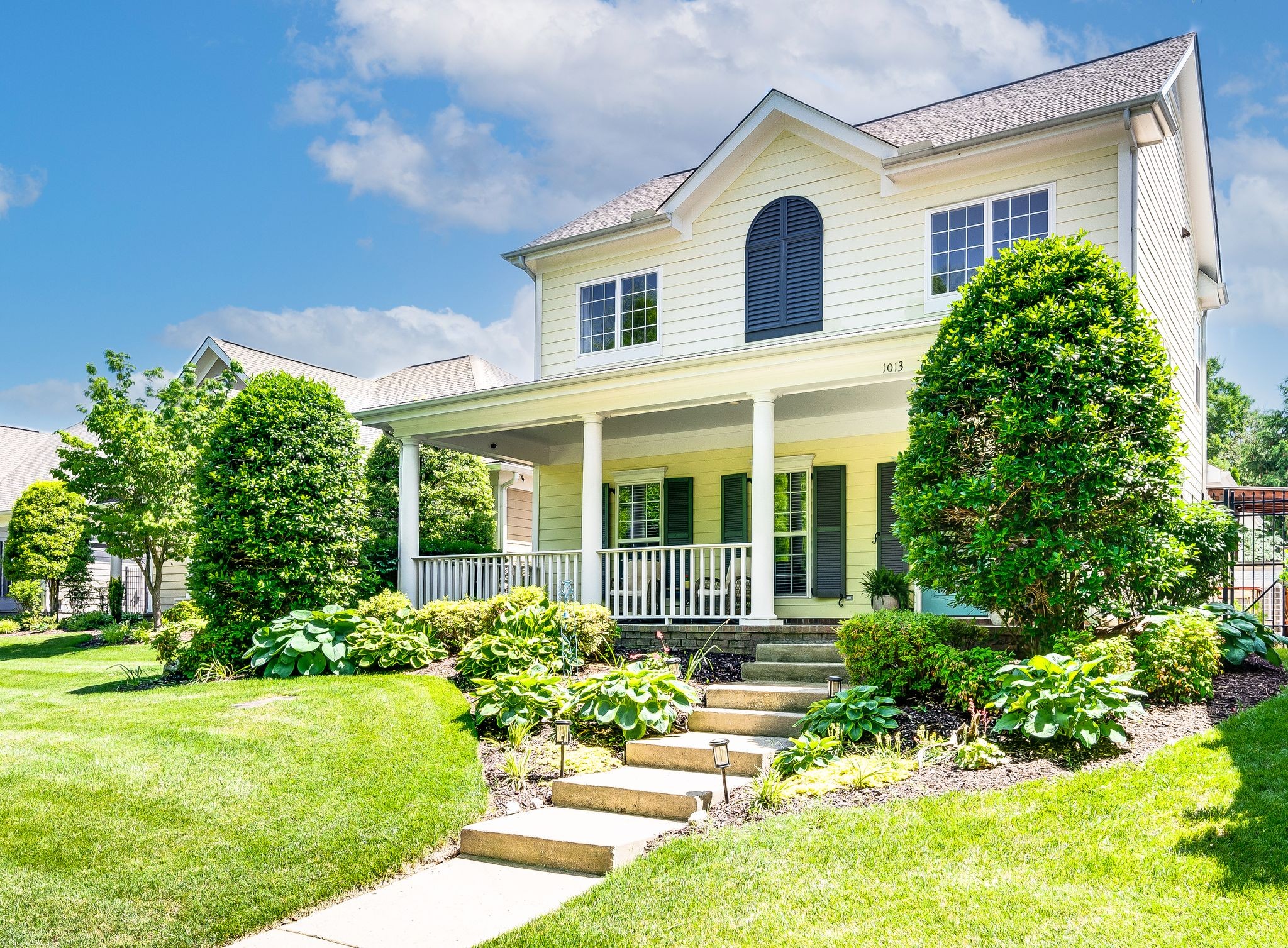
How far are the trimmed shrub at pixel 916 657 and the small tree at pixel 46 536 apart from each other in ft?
63.8

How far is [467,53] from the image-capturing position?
38.9ft

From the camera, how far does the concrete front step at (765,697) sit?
7707 mm

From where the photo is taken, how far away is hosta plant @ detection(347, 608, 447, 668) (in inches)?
395

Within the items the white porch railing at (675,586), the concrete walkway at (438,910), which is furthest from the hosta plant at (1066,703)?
the white porch railing at (675,586)

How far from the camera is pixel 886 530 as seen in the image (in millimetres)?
11906

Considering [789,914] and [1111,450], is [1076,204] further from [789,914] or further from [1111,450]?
[789,914]

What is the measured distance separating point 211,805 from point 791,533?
8.51 metres

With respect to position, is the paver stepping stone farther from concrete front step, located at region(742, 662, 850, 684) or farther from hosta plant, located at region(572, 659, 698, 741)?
concrete front step, located at region(742, 662, 850, 684)

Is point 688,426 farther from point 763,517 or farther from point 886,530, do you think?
point 763,517

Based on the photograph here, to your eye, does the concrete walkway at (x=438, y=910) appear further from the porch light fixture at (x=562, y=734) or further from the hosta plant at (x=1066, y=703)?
the hosta plant at (x=1066, y=703)

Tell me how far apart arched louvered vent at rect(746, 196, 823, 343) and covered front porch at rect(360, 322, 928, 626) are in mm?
1116

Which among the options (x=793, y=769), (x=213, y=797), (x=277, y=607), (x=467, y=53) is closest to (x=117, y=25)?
(x=467, y=53)

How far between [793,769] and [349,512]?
7.31 metres

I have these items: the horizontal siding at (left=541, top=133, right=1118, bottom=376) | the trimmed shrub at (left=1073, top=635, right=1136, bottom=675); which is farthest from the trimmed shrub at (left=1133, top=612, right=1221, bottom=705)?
the horizontal siding at (left=541, top=133, right=1118, bottom=376)
